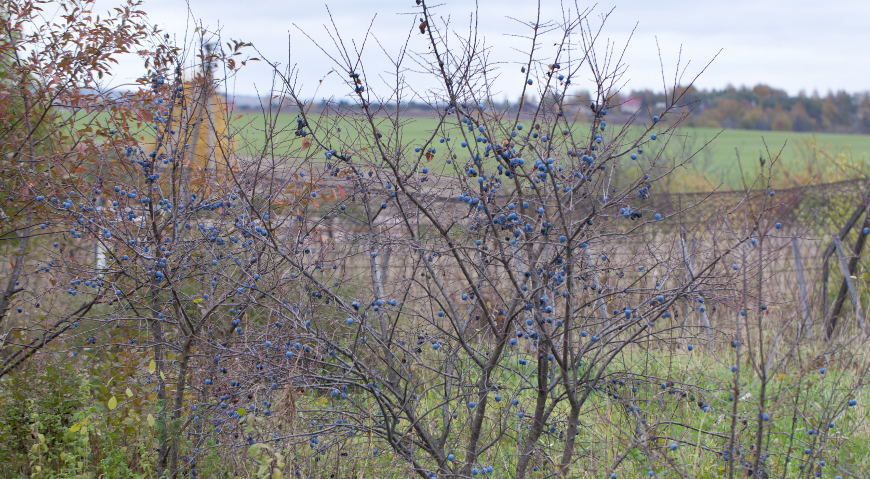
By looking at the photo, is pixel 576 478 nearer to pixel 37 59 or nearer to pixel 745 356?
pixel 745 356

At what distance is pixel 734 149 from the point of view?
38.8 ft

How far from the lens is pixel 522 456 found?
3.24 m

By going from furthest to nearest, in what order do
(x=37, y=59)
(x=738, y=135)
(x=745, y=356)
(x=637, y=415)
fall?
(x=738, y=135) < (x=745, y=356) < (x=37, y=59) < (x=637, y=415)

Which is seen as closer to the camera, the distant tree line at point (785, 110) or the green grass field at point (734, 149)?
the green grass field at point (734, 149)

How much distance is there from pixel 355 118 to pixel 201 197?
113cm

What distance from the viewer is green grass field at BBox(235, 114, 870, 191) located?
13.2 ft

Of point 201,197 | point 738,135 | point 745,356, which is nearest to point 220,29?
point 201,197

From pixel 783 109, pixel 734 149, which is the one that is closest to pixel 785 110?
pixel 783 109

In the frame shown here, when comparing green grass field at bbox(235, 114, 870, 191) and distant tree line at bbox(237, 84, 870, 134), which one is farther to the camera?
distant tree line at bbox(237, 84, 870, 134)

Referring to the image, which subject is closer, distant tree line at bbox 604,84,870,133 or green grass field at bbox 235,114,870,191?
green grass field at bbox 235,114,870,191

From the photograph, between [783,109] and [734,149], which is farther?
[783,109]

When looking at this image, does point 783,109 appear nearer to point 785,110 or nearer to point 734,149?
point 785,110

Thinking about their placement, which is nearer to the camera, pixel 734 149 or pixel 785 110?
pixel 734 149

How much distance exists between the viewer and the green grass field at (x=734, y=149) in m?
4.02
